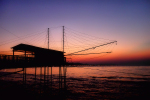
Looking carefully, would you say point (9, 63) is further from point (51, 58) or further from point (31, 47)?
point (51, 58)

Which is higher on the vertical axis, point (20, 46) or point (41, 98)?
point (20, 46)

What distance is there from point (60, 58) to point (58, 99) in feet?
26.8

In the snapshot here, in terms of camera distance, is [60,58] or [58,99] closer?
[58,99]

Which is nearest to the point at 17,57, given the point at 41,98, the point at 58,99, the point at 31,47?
the point at 31,47

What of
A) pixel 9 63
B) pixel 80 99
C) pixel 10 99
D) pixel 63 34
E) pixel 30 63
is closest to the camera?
pixel 10 99

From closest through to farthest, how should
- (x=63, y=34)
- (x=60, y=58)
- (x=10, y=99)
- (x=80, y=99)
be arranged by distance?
(x=10, y=99) → (x=80, y=99) → (x=60, y=58) → (x=63, y=34)

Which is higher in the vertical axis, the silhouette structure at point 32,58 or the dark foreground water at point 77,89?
the silhouette structure at point 32,58

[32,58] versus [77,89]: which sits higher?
[32,58]

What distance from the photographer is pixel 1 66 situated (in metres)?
14.8

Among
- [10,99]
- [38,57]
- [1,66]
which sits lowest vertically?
[10,99]

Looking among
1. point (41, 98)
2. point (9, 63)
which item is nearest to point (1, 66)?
point (9, 63)

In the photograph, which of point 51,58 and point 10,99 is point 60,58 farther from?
point 10,99

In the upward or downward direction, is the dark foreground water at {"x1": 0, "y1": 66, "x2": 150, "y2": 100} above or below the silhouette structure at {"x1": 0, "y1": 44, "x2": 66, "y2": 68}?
below

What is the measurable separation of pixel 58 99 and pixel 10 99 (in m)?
5.50
